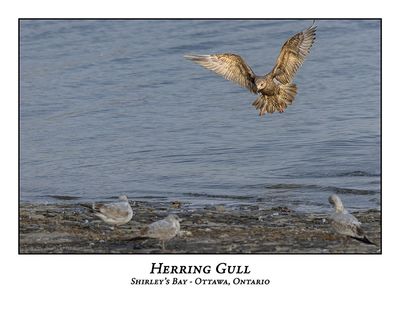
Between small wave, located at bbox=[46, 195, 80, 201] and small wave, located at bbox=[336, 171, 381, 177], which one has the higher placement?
Result: small wave, located at bbox=[336, 171, 381, 177]

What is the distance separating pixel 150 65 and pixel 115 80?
3.62 feet

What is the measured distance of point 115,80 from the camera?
18.0 metres

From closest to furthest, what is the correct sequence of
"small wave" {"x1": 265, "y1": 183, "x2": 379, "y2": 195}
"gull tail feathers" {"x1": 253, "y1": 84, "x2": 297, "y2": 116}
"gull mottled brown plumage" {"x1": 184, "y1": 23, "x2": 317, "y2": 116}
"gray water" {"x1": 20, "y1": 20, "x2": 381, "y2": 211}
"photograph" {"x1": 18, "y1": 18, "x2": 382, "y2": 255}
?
"photograph" {"x1": 18, "y1": 18, "x2": 382, "y2": 255}
"small wave" {"x1": 265, "y1": 183, "x2": 379, "y2": 195}
"gull mottled brown plumage" {"x1": 184, "y1": 23, "x2": 317, "y2": 116}
"gull tail feathers" {"x1": 253, "y1": 84, "x2": 297, "y2": 116}
"gray water" {"x1": 20, "y1": 20, "x2": 381, "y2": 211}

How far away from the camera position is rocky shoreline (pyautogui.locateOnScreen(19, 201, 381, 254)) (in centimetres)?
881

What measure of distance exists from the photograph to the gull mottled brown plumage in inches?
0.6

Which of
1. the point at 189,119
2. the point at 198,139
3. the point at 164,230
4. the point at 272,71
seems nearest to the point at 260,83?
the point at 272,71

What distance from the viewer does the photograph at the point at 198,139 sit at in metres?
9.34

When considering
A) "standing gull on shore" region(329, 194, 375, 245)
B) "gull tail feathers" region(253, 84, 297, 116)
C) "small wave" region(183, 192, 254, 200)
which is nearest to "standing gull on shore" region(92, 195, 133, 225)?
"small wave" region(183, 192, 254, 200)

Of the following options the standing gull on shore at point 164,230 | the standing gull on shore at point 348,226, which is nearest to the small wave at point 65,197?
the standing gull on shore at point 164,230

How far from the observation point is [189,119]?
1529cm

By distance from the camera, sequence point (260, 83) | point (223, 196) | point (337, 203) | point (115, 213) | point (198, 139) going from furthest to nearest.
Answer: point (198, 139)
point (260, 83)
point (223, 196)
point (337, 203)
point (115, 213)

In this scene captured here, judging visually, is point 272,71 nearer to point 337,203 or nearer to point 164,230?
point 337,203

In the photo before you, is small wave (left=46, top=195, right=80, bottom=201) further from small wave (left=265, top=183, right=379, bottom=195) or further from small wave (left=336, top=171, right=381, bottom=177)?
small wave (left=336, top=171, right=381, bottom=177)

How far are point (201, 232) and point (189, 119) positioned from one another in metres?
6.08
